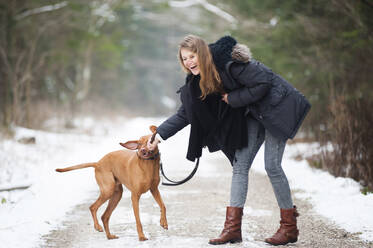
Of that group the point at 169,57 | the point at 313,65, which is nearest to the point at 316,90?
the point at 313,65

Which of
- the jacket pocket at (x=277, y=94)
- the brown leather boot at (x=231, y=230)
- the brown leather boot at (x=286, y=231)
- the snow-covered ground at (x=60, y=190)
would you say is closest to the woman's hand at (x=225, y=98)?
the jacket pocket at (x=277, y=94)

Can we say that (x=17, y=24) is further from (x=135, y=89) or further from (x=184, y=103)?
(x=135, y=89)

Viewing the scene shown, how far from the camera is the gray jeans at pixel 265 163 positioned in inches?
149

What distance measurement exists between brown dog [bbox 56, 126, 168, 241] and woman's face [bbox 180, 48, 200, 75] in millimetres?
682

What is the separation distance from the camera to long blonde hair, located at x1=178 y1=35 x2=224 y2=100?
3.64 m

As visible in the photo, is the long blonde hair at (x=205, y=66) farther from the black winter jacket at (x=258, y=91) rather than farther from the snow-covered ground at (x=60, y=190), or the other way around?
the snow-covered ground at (x=60, y=190)

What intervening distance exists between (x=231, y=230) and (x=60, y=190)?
12.2 feet

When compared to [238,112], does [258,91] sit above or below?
above

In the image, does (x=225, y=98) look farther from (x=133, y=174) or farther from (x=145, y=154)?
(x=133, y=174)

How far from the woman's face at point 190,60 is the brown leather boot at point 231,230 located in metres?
1.28

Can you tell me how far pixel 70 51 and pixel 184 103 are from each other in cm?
1776

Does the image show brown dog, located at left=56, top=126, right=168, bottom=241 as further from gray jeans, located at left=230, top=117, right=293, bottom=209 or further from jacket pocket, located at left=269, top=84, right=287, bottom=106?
jacket pocket, located at left=269, top=84, right=287, bottom=106

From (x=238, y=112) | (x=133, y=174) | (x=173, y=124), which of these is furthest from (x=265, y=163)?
(x=133, y=174)

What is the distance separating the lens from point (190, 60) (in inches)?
147
